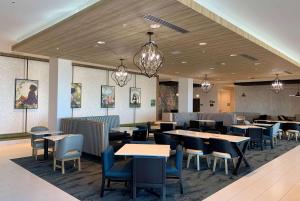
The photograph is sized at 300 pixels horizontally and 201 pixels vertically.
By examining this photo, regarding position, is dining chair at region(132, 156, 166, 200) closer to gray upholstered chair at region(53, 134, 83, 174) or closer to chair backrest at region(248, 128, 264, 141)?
gray upholstered chair at region(53, 134, 83, 174)

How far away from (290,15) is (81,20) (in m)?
4.01

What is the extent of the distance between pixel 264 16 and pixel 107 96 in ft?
29.1

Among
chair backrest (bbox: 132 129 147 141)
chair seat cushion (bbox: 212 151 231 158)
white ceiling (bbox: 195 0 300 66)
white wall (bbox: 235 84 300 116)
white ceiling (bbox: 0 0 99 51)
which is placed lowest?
chair seat cushion (bbox: 212 151 231 158)

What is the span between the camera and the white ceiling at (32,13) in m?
4.17

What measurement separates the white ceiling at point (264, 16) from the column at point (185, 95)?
6547 mm


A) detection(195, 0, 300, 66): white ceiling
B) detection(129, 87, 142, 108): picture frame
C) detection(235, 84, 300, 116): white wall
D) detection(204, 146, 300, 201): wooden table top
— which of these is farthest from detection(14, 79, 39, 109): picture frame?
detection(235, 84, 300, 116): white wall

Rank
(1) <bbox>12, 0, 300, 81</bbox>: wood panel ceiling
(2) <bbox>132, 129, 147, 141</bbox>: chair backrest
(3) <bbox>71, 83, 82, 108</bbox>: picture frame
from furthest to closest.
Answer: (3) <bbox>71, 83, 82, 108</bbox>: picture frame → (2) <bbox>132, 129, 147, 141</bbox>: chair backrest → (1) <bbox>12, 0, 300, 81</bbox>: wood panel ceiling

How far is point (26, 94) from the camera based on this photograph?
9.19m

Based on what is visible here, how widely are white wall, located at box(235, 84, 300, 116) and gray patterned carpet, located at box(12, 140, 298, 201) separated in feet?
33.0

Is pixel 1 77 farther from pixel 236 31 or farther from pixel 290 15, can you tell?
pixel 290 15

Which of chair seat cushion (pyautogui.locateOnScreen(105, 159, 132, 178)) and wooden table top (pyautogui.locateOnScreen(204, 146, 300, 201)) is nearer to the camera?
chair seat cushion (pyautogui.locateOnScreen(105, 159, 132, 178))

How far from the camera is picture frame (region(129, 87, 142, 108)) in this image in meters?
13.3

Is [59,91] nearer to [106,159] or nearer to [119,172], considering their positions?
[106,159]

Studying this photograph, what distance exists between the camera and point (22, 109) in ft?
30.0
